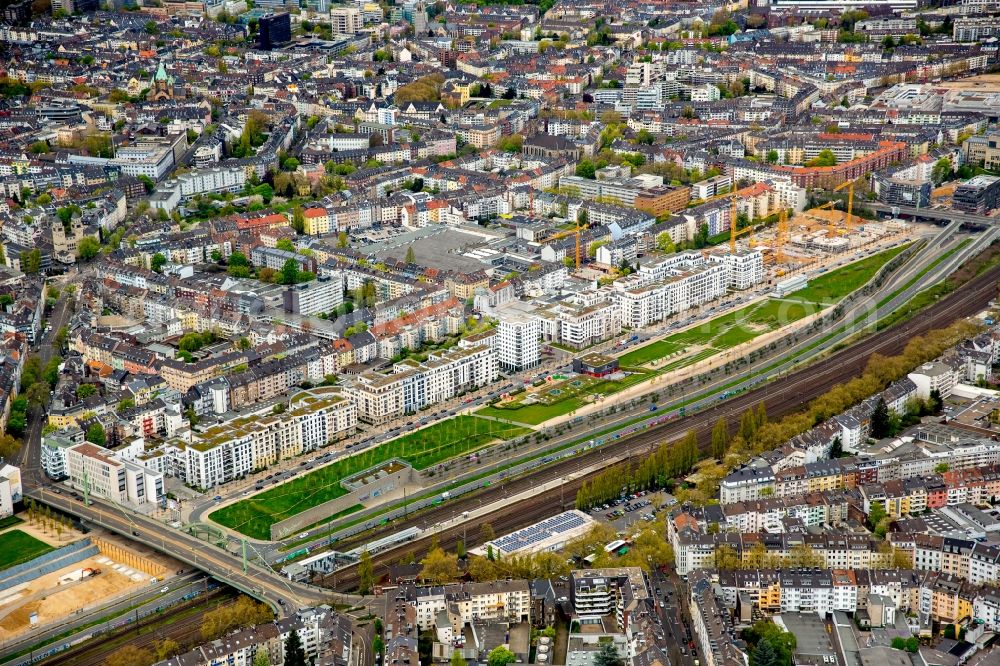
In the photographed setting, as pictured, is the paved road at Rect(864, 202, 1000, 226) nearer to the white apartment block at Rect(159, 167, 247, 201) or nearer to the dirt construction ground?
the white apartment block at Rect(159, 167, 247, 201)

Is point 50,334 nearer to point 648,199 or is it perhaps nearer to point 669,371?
point 669,371

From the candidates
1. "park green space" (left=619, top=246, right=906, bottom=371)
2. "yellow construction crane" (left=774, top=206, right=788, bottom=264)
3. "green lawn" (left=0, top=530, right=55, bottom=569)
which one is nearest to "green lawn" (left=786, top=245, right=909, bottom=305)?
"park green space" (left=619, top=246, right=906, bottom=371)

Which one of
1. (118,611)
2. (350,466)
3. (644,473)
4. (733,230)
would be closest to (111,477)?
(118,611)

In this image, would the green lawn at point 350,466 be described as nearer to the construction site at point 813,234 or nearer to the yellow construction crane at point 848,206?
the construction site at point 813,234

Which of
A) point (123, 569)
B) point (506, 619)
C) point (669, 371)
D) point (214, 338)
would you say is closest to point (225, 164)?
point (214, 338)

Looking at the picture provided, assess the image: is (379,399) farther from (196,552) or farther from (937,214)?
(937,214)

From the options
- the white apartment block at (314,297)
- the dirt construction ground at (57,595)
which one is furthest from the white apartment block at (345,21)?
the dirt construction ground at (57,595)

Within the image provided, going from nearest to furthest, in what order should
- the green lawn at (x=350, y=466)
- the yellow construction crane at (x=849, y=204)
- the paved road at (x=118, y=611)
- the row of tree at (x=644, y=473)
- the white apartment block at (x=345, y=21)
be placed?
1. the paved road at (x=118, y=611)
2. the green lawn at (x=350, y=466)
3. the row of tree at (x=644, y=473)
4. the yellow construction crane at (x=849, y=204)
5. the white apartment block at (x=345, y=21)

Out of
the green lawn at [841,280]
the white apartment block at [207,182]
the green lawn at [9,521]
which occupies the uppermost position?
the white apartment block at [207,182]
